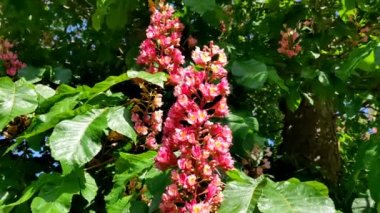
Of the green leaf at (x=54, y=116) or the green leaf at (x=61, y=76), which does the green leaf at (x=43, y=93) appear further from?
the green leaf at (x=61, y=76)

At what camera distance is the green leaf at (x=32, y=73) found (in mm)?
2473

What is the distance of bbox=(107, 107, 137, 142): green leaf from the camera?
1830 mm

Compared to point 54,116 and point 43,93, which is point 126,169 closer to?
point 54,116

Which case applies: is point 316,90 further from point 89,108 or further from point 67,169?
point 67,169

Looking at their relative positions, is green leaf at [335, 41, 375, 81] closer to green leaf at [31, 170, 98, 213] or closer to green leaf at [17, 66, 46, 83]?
green leaf at [31, 170, 98, 213]

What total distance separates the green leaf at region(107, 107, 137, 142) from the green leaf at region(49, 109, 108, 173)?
0.28 feet

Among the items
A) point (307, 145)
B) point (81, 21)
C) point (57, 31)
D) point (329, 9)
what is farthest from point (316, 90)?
point (57, 31)

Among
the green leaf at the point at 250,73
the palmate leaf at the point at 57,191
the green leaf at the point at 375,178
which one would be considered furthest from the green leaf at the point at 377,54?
the palmate leaf at the point at 57,191

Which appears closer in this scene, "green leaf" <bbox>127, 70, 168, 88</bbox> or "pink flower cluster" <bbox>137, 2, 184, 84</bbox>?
"green leaf" <bbox>127, 70, 168, 88</bbox>

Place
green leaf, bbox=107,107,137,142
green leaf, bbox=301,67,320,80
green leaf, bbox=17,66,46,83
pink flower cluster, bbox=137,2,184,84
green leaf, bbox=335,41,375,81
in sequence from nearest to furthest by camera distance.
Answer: green leaf, bbox=107,107,137,142, green leaf, bbox=335,41,375,81, pink flower cluster, bbox=137,2,184,84, green leaf, bbox=17,66,46,83, green leaf, bbox=301,67,320,80

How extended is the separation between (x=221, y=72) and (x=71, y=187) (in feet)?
1.83

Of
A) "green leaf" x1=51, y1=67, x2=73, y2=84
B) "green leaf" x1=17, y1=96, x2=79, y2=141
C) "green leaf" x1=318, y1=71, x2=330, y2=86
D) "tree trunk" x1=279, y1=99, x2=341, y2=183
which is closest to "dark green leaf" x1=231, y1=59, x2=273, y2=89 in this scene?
"green leaf" x1=318, y1=71, x2=330, y2=86

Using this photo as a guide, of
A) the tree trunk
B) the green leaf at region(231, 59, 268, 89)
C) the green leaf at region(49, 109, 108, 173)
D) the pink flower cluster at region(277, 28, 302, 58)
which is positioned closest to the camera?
the green leaf at region(49, 109, 108, 173)

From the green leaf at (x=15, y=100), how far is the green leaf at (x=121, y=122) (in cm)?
27
